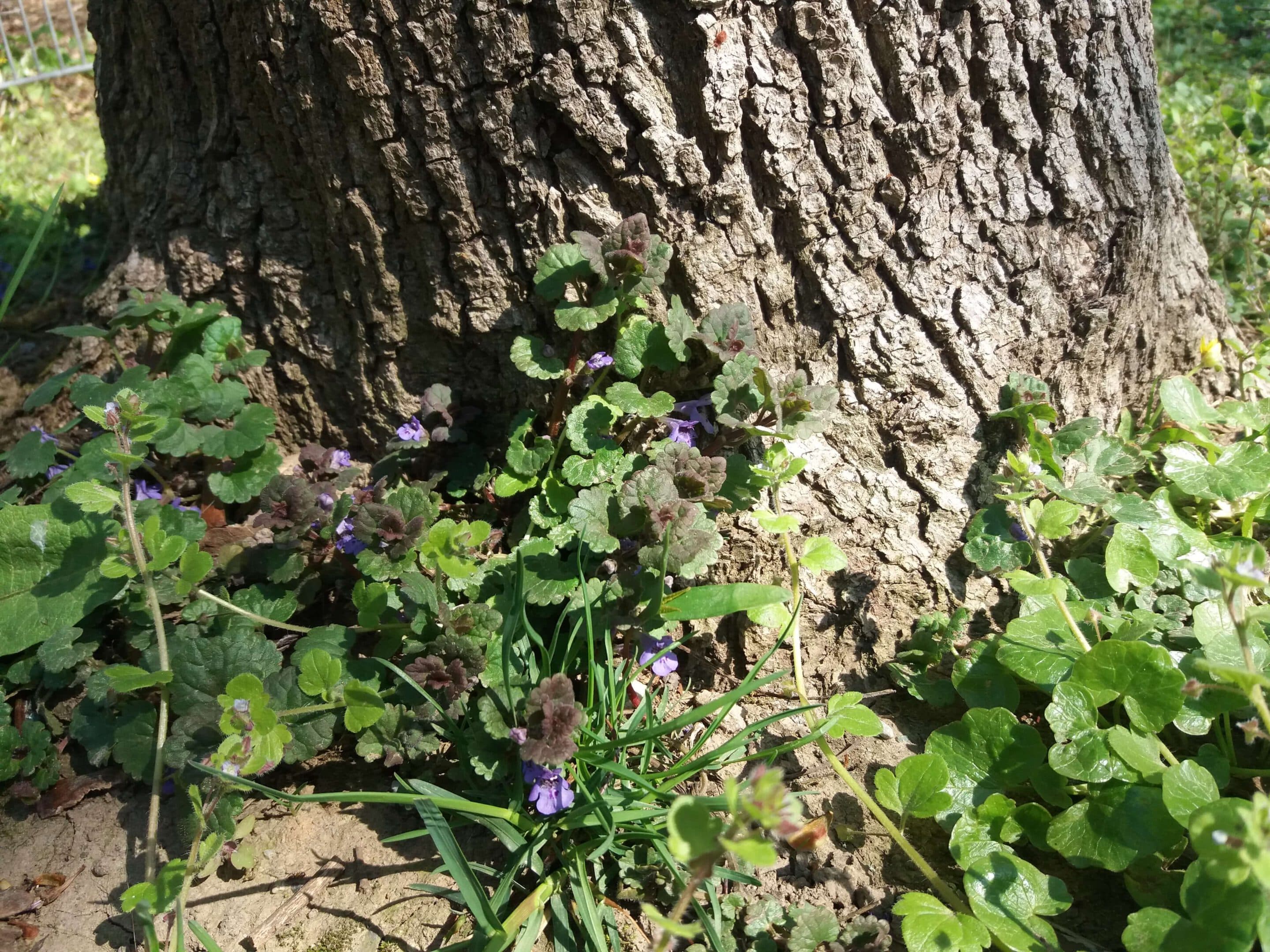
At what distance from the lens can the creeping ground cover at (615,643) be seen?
74.3 inches

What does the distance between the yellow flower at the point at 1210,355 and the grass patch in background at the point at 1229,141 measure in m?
0.56

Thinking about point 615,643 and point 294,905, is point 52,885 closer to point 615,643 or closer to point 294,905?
point 294,905

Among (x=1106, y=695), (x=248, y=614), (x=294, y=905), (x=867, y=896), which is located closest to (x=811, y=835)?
(x=867, y=896)

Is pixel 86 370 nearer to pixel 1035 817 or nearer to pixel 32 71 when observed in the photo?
pixel 1035 817

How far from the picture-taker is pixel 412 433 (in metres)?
2.61

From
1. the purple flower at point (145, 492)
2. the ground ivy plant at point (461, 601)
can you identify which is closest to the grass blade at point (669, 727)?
the ground ivy plant at point (461, 601)

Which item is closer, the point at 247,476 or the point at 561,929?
the point at 561,929

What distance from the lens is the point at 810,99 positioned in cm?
227

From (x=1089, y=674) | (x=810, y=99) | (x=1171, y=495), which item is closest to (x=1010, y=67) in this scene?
(x=810, y=99)

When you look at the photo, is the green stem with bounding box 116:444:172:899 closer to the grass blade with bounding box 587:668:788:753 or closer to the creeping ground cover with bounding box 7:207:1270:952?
the creeping ground cover with bounding box 7:207:1270:952

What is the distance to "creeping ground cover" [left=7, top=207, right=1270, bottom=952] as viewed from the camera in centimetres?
189

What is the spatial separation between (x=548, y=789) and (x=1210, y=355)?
102 inches

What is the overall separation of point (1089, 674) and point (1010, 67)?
1545mm

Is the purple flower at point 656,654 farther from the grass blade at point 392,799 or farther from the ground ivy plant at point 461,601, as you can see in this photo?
the grass blade at point 392,799
